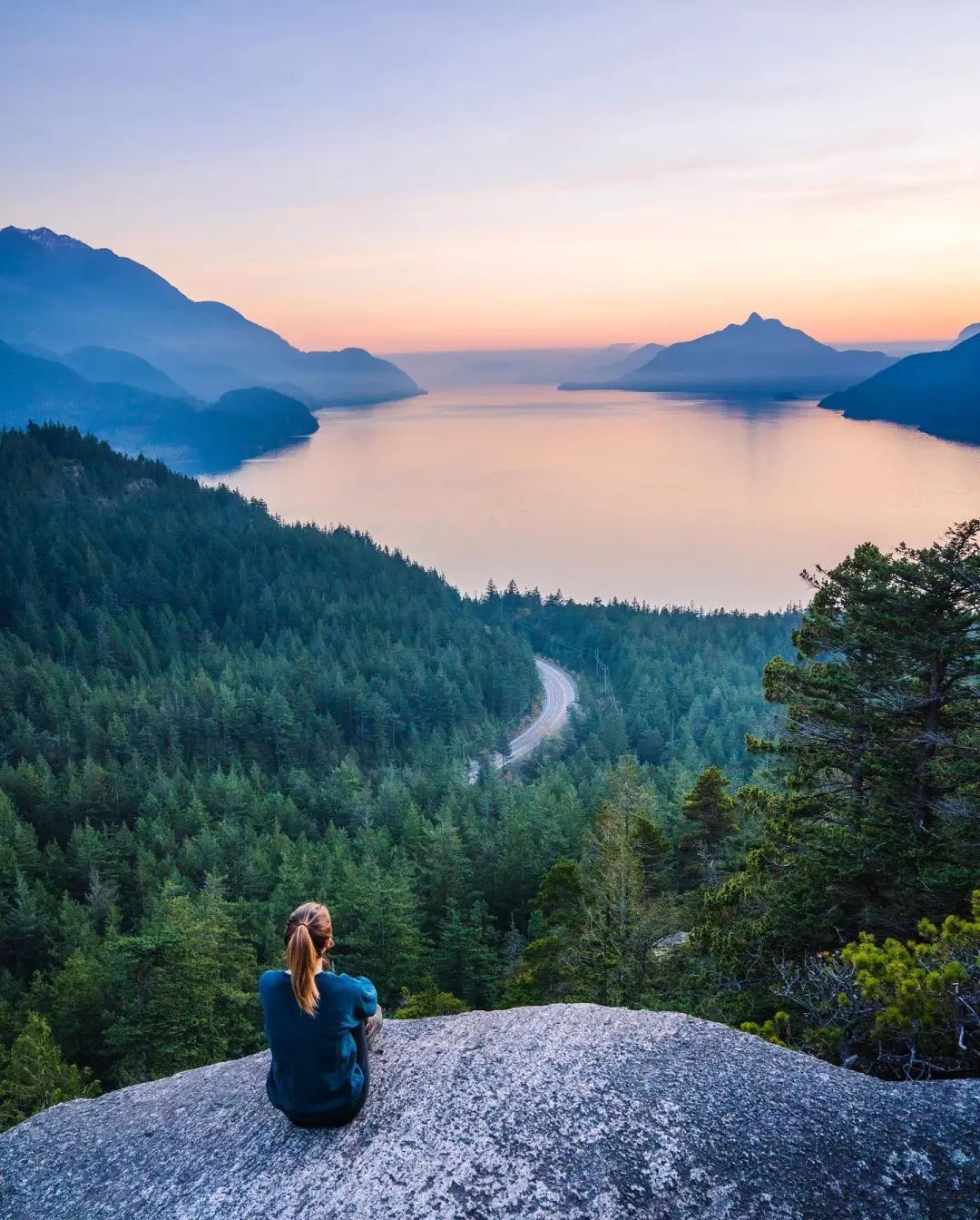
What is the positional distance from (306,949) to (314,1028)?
69cm

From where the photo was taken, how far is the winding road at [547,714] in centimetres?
7828

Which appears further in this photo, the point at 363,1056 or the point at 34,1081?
the point at 34,1081

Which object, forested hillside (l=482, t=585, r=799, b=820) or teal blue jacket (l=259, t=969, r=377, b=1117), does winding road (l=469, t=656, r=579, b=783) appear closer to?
forested hillside (l=482, t=585, r=799, b=820)

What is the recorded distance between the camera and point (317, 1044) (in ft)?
17.3

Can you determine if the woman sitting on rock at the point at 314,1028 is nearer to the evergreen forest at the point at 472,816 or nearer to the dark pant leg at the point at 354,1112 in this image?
the dark pant leg at the point at 354,1112

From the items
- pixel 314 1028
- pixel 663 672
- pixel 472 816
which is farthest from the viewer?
pixel 663 672

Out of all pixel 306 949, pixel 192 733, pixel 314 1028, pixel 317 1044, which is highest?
pixel 306 949

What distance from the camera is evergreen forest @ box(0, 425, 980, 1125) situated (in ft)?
34.5

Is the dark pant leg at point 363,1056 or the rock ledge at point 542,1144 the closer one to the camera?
the rock ledge at point 542,1144

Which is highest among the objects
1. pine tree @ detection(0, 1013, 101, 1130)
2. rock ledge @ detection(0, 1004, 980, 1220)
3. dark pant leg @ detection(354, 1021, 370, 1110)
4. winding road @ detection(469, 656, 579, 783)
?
dark pant leg @ detection(354, 1021, 370, 1110)

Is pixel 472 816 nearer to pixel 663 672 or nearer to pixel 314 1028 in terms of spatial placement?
pixel 314 1028

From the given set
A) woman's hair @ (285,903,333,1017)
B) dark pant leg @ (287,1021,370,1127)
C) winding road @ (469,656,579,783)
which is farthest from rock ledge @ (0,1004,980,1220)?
winding road @ (469,656,579,783)

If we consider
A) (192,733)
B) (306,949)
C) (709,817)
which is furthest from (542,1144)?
(192,733)

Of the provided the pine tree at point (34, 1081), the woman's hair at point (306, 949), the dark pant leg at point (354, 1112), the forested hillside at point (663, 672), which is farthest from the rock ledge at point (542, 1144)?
the forested hillside at point (663, 672)
